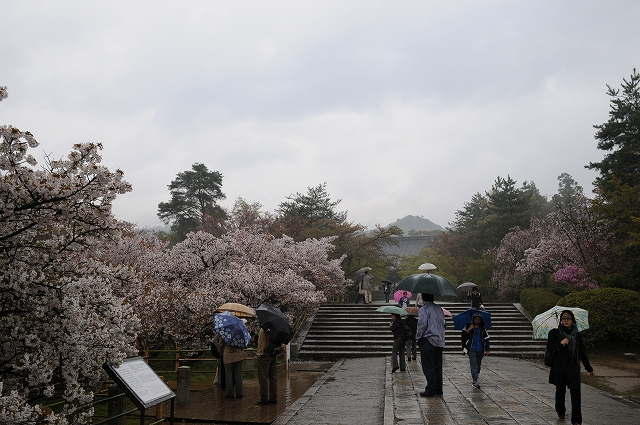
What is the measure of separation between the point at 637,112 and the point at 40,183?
2682cm

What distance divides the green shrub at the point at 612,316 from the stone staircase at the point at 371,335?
2.09 m

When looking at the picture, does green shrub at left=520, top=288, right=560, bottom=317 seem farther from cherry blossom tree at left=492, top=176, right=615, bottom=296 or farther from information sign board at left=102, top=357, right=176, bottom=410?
information sign board at left=102, top=357, right=176, bottom=410

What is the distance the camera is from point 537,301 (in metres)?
22.3

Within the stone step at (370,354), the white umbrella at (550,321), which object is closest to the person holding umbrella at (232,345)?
the white umbrella at (550,321)

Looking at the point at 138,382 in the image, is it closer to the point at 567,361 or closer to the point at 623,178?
the point at 567,361

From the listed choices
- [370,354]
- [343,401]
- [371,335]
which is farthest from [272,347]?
[371,335]

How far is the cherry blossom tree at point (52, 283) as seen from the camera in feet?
15.5

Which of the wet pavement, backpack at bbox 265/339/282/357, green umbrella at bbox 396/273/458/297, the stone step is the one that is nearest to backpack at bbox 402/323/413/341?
the wet pavement

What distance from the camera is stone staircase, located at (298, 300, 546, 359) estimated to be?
64.4 feet

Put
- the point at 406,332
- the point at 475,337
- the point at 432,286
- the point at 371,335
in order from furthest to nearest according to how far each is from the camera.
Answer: the point at 371,335 < the point at 406,332 < the point at 475,337 < the point at 432,286

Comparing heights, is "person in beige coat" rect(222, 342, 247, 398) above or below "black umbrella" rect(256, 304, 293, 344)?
below

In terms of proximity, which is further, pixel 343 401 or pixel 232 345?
pixel 232 345

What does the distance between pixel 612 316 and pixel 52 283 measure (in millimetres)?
18055

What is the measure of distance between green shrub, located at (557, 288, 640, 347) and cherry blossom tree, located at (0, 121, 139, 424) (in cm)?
1714
